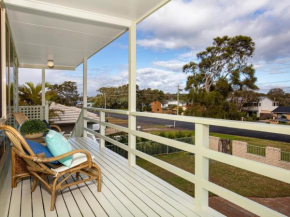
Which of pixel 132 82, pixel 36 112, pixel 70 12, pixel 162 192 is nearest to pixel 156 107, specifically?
pixel 36 112

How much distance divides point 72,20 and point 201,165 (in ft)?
9.38

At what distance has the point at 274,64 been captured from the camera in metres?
15.9

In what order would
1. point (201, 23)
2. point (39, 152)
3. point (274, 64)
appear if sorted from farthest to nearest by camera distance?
point (201, 23) < point (274, 64) < point (39, 152)

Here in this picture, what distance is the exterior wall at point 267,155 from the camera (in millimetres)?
11522

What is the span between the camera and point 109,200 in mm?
2287

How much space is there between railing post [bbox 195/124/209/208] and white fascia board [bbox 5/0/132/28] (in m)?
2.28

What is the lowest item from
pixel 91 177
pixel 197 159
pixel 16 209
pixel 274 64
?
pixel 16 209

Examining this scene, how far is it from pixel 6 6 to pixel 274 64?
17562mm

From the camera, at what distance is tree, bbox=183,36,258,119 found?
17938 millimetres

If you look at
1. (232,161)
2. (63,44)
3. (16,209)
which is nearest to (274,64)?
(63,44)

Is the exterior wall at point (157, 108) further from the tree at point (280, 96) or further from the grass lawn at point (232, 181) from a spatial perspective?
the tree at point (280, 96)

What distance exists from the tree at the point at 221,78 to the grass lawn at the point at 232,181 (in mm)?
4135

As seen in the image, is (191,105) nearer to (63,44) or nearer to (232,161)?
(63,44)

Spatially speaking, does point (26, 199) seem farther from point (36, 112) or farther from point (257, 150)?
point (257, 150)
